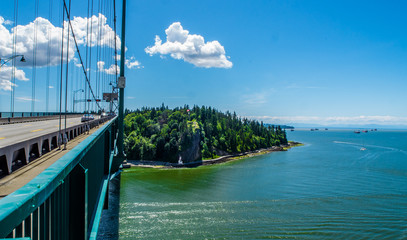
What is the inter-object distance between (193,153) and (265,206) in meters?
41.9

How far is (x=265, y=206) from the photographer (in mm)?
31438

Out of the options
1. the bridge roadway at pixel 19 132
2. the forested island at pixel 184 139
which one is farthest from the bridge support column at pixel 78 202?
the forested island at pixel 184 139

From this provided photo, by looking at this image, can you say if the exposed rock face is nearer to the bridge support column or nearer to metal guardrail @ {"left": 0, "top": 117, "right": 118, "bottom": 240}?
the bridge support column

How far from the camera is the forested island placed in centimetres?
7081

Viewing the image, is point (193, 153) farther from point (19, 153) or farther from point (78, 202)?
point (78, 202)

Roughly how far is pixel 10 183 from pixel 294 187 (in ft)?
137

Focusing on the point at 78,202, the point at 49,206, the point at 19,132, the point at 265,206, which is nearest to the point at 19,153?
the point at 78,202

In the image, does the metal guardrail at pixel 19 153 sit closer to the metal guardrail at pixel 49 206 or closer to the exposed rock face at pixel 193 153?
the metal guardrail at pixel 49 206

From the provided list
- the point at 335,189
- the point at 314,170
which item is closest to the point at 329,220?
the point at 335,189

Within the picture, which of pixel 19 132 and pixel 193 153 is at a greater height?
pixel 19 132

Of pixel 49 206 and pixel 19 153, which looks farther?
pixel 19 153

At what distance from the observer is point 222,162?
235 feet

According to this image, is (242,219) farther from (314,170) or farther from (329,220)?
(314,170)

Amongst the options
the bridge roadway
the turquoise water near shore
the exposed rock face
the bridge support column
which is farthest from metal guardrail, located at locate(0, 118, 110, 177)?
the exposed rock face
